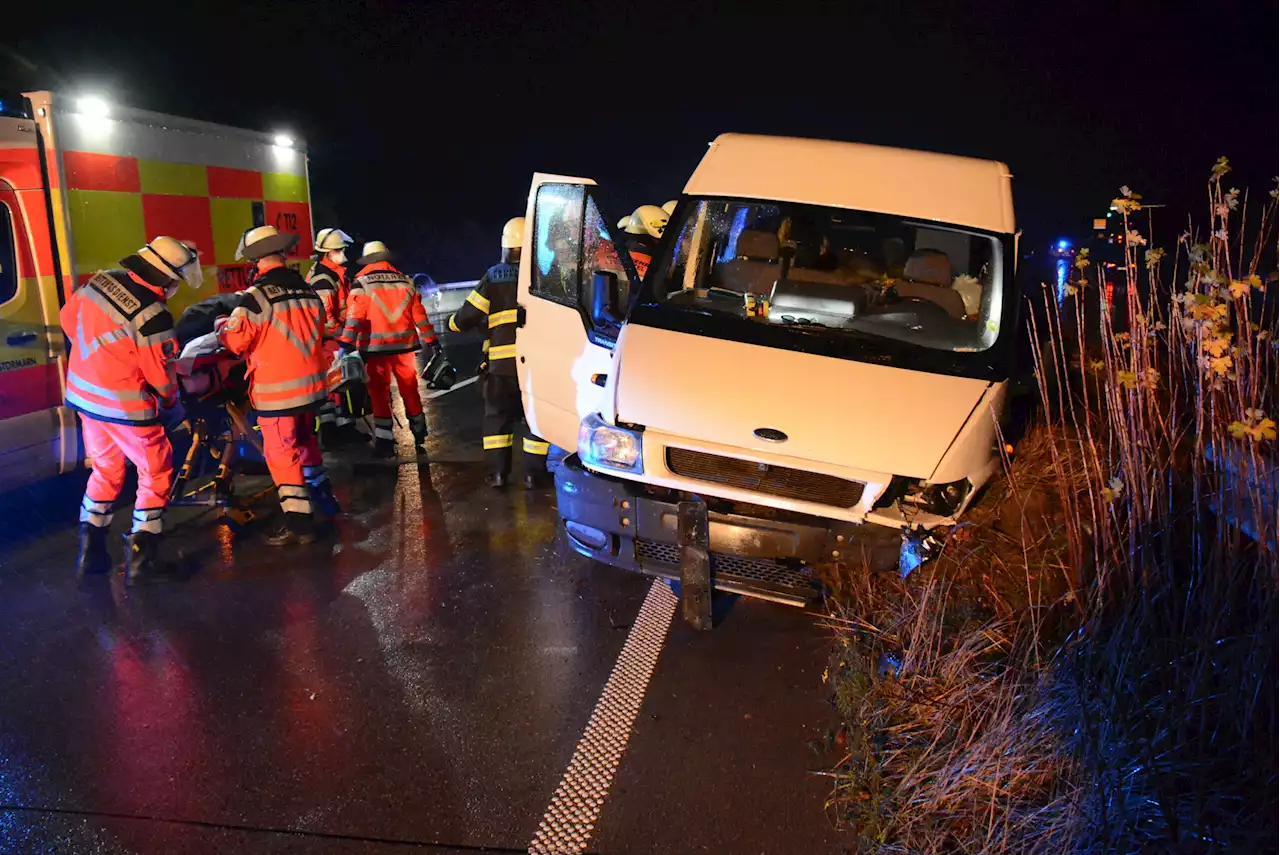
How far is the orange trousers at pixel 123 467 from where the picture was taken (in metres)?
4.72

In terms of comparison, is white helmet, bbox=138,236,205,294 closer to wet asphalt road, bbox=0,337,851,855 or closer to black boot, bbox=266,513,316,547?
black boot, bbox=266,513,316,547

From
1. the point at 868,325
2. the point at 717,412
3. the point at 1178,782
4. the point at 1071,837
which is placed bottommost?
the point at 1071,837

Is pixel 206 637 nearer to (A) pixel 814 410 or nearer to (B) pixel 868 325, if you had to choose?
(A) pixel 814 410

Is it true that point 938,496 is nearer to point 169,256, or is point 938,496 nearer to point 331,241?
point 169,256

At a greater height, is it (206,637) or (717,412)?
(717,412)

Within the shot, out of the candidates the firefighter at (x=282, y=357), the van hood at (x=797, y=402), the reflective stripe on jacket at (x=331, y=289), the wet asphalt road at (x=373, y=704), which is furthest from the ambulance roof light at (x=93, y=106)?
the van hood at (x=797, y=402)

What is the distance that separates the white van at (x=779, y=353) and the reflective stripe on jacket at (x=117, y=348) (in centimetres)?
209

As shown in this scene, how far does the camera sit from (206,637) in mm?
4254

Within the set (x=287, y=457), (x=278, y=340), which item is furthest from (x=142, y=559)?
(x=278, y=340)

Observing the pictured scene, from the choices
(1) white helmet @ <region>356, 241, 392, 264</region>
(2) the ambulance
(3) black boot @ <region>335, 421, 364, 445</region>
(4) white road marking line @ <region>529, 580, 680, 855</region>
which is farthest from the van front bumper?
(3) black boot @ <region>335, 421, 364, 445</region>

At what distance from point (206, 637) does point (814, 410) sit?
2.99 m

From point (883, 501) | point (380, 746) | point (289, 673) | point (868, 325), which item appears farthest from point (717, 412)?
point (289, 673)

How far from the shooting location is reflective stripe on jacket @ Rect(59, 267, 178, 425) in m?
4.60

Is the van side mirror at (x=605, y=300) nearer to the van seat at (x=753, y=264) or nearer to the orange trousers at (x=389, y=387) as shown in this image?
the van seat at (x=753, y=264)
